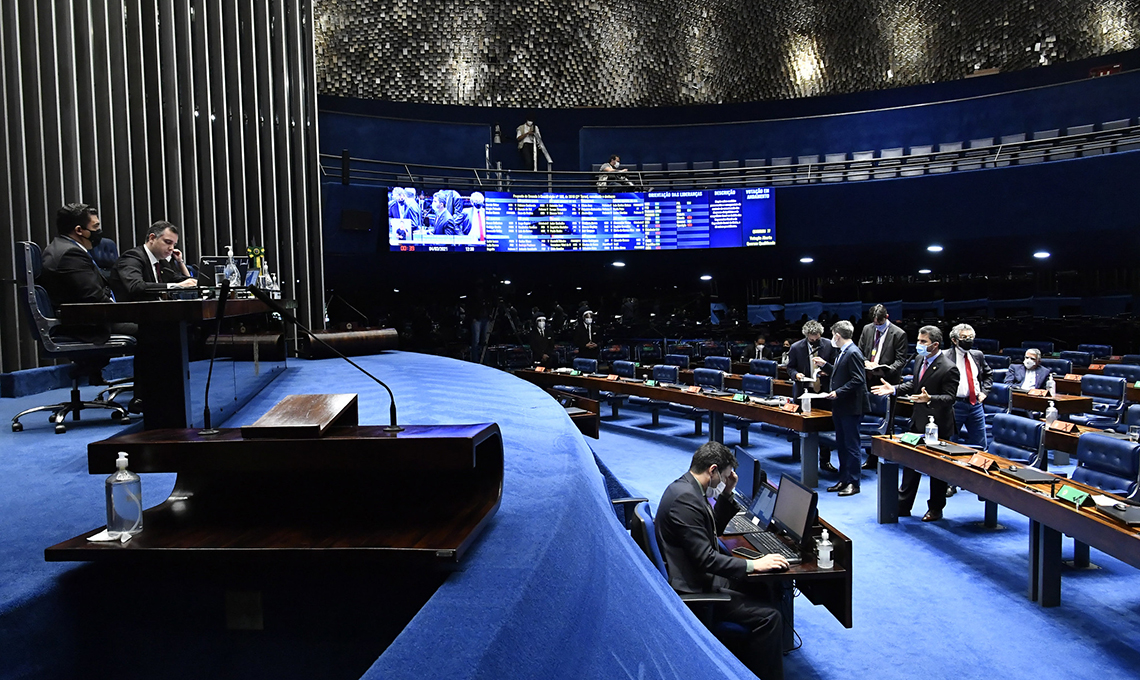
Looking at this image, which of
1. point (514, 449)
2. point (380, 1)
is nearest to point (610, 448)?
point (514, 449)

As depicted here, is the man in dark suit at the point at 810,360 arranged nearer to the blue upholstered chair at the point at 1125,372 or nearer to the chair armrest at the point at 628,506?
the blue upholstered chair at the point at 1125,372

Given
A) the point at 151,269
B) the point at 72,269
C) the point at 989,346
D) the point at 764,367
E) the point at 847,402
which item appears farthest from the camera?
the point at 989,346

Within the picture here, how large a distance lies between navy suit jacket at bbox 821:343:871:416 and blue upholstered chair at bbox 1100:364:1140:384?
12.7ft

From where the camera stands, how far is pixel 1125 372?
26.1 ft

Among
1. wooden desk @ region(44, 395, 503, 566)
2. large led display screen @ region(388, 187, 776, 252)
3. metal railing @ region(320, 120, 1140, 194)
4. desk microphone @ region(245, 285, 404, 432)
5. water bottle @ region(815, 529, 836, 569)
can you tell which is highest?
metal railing @ region(320, 120, 1140, 194)

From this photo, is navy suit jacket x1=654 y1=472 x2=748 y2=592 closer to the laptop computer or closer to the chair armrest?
the laptop computer

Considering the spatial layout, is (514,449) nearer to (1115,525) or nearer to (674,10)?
(1115,525)

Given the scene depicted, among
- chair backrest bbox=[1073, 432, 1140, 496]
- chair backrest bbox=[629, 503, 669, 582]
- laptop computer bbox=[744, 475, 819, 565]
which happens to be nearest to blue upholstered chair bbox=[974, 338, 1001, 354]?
chair backrest bbox=[1073, 432, 1140, 496]

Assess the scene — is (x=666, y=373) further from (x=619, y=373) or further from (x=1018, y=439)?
(x=1018, y=439)

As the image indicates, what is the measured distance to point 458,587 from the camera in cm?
133

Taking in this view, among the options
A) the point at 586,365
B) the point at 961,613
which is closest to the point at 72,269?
the point at 961,613

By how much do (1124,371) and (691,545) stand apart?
768 cm

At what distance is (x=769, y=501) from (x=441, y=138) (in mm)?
12469

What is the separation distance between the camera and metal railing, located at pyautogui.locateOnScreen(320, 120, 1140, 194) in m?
11.5
